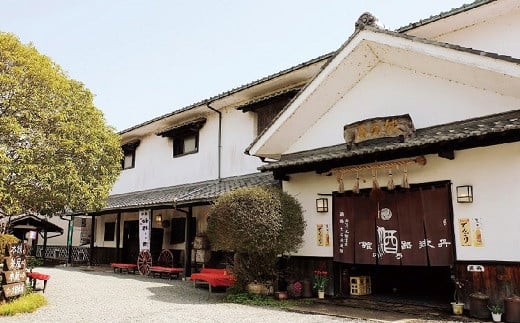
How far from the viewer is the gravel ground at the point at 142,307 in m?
8.28

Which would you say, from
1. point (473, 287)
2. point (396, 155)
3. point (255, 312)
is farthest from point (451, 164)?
point (255, 312)

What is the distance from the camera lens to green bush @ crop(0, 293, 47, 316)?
334 inches

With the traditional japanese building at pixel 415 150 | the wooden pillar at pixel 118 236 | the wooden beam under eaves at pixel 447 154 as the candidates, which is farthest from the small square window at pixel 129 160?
the wooden beam under eaves at pixel 447 154

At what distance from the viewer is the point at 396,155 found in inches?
374

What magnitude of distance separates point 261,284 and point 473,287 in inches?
193

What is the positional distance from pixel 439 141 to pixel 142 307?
7337 millimetres

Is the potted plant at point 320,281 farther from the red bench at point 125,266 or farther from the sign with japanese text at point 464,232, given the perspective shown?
the red bench at point 125,266

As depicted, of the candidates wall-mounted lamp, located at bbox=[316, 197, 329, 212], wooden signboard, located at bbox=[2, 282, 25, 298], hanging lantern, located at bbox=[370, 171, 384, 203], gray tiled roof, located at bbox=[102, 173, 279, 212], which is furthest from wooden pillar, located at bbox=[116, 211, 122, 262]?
hanging lantern, located at bbox=[370, 171, 384, 203]

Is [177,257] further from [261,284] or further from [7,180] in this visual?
[7,180]

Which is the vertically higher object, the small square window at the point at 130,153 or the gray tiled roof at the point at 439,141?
the small square window at the point at 130,153

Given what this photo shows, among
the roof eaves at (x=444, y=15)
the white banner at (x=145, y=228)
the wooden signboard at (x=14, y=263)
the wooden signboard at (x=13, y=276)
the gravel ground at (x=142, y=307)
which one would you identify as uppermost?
the roof eaves at (x=444, y=15)

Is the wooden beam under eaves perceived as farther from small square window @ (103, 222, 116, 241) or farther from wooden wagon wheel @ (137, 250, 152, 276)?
small square window @ (103, 222, 116, 241)

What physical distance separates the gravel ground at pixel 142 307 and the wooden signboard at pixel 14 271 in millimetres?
770

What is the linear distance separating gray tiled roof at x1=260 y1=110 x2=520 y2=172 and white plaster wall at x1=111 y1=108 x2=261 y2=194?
5125 millimetres
